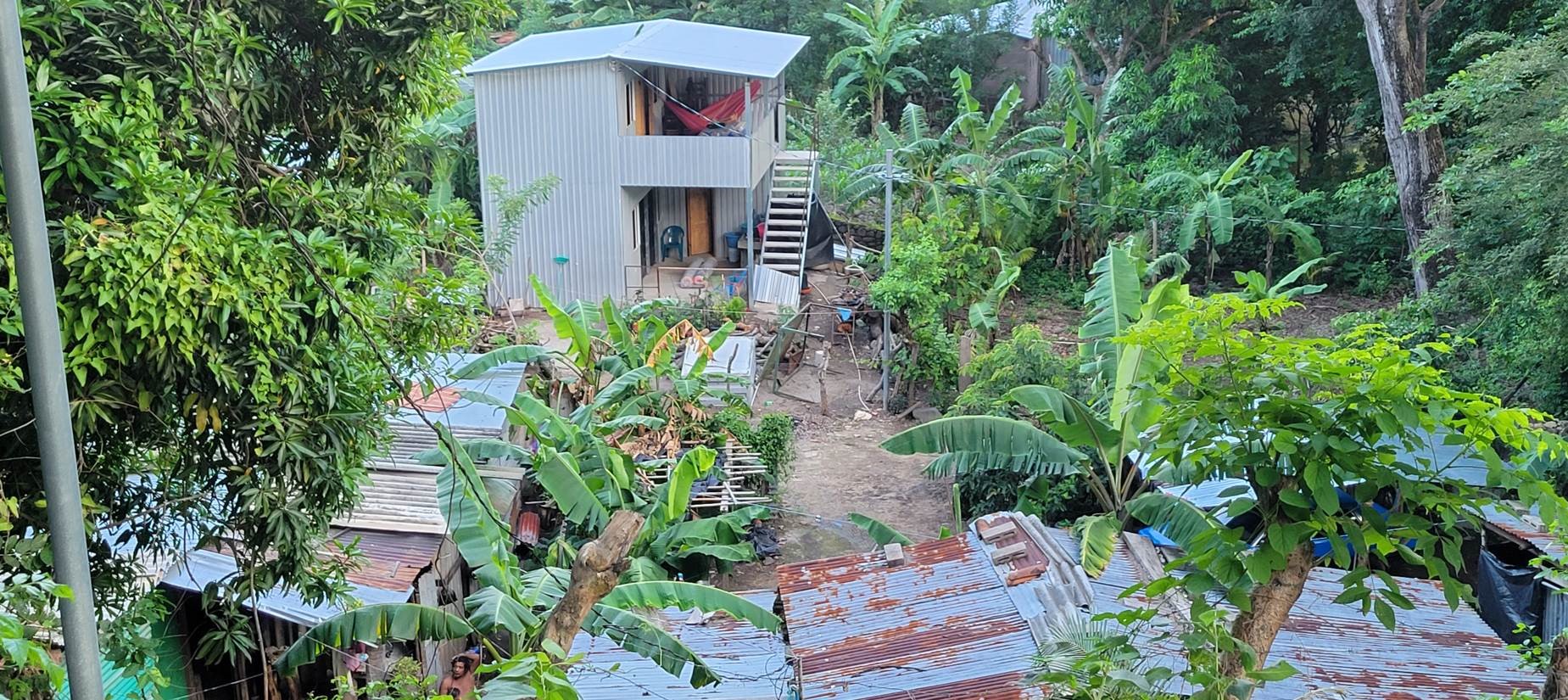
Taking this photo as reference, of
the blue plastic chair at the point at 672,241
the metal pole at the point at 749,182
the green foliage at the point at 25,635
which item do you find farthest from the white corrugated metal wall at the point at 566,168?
the green foliage at the point at 25,635

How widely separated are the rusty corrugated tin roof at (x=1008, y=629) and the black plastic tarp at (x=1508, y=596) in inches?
28.8

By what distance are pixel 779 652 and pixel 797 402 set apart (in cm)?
875

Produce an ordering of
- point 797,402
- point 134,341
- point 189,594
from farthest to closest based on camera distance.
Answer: point 797,402 → point 189,594 → point 134,341

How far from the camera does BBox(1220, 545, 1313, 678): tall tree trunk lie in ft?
17.7

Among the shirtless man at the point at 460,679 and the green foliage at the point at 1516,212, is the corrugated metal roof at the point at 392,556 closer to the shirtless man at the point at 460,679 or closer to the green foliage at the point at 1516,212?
the shirtless man at the point at 460,679

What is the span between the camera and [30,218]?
284cm

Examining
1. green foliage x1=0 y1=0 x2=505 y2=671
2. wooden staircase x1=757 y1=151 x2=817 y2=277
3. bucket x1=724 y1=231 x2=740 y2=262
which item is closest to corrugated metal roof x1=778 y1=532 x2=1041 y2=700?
green foliage x1=0 y1=0 x2=505 y2=671

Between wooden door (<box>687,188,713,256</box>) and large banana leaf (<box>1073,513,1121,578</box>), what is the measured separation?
13329 mm

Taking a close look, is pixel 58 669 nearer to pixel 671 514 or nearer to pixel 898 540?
pixel 671 514

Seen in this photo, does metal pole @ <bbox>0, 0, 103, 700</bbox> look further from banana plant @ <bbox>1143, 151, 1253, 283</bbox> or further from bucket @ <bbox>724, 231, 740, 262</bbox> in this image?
bucket @ <bbox>724, 231, 740, 262</bbox>

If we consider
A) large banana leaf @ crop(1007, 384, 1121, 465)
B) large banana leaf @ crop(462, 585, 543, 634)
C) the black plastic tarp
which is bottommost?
the black plastic tarp

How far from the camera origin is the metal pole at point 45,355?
9.21 ft

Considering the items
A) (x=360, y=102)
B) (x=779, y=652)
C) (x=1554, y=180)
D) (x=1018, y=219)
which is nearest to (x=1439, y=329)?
(x=1554, y=180)

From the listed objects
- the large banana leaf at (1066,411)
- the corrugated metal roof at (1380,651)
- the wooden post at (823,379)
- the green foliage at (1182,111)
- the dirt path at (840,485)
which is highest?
the green foliage at (1182,111)
